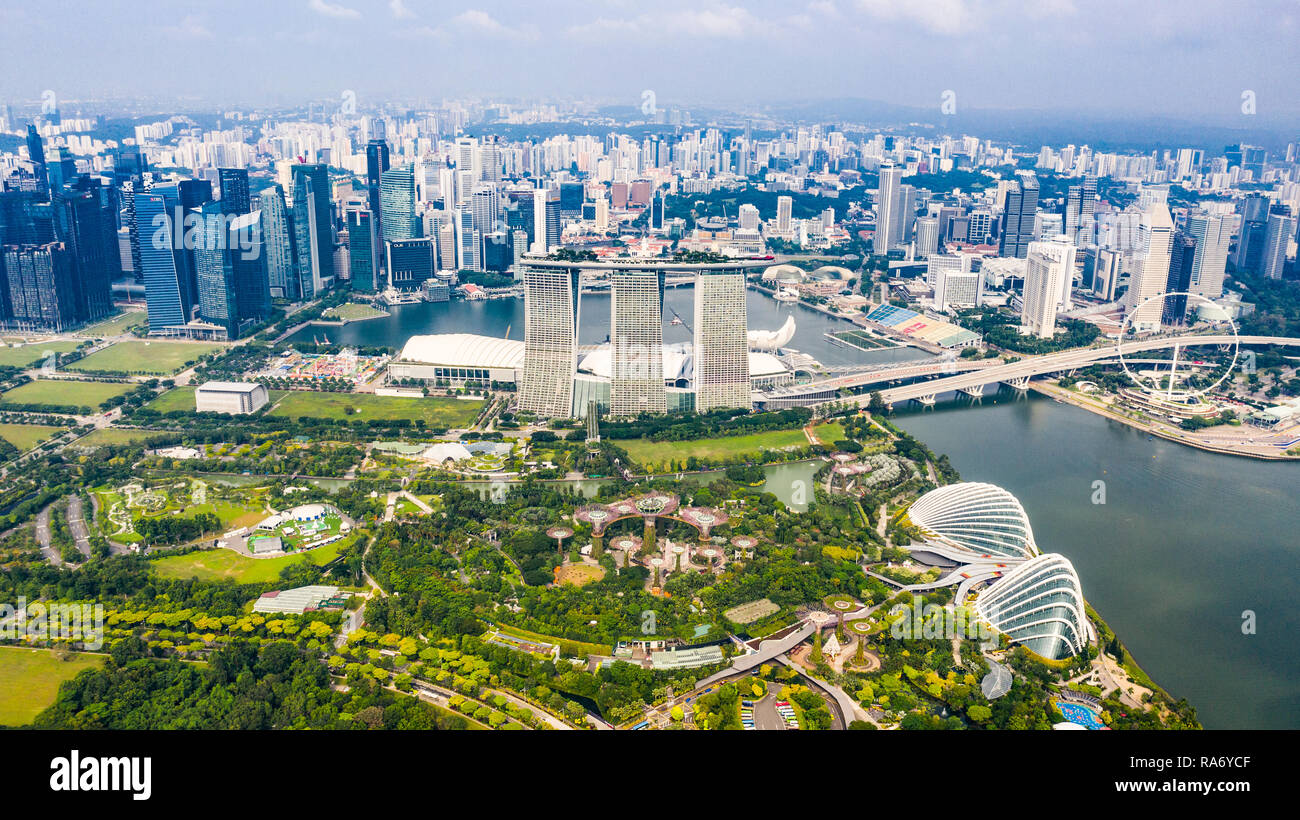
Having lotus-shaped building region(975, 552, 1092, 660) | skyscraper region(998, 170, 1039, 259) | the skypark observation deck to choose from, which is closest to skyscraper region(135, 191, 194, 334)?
the skypark observation deck

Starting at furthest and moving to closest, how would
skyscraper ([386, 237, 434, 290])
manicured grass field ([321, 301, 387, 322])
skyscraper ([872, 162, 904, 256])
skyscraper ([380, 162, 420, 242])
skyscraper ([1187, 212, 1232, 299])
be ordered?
skyscraper ([872, 162, 904, 256]) < skyscraper ([380, 162, 420, 242]) < skyscraper ([386, 237, 434, 290]) < manicured grass field ([321, 301, 387, 322]) < skyscraper ([1187, 212, 1232, 299])

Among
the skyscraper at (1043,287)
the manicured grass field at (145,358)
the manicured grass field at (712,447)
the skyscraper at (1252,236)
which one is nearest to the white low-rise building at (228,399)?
the manicured grass field at (145,358)

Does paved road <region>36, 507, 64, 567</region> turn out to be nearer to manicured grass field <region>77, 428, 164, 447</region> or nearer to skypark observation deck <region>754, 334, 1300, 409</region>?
manicured grass field <region>77, 428, 164, 447</region>

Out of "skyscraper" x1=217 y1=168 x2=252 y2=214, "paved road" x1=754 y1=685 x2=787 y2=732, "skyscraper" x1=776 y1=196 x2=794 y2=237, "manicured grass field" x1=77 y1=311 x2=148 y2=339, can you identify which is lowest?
"paved road" x1=754 y1=685 x2=787 y2=732

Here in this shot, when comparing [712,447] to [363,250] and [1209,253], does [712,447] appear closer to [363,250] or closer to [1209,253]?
[363,250]

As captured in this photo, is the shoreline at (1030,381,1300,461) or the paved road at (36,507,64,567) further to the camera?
the shoreline at (1030,381,1300,461)

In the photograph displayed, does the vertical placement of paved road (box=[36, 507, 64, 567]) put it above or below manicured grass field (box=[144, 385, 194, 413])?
below

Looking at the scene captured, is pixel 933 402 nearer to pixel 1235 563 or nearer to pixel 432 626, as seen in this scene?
pixel 1235 563

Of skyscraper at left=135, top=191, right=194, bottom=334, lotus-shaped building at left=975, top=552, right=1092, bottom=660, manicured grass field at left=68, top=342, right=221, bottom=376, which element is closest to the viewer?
lotus-shaped building at left=975, top=552, right=1092, bottom=660
